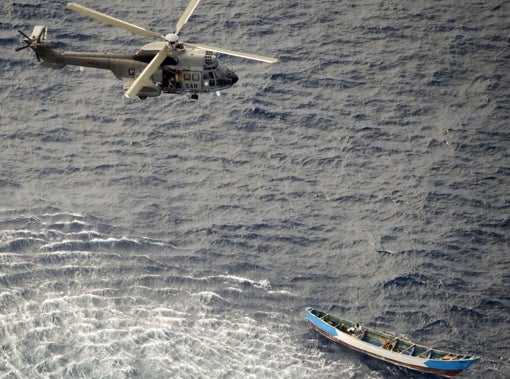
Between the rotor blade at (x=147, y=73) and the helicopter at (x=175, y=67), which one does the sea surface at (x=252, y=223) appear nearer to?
the helicopter at (x=175, y=67)

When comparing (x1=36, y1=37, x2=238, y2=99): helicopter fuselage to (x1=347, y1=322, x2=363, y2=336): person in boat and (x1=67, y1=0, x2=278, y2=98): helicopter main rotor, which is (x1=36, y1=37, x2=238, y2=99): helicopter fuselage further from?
(x1=347, y1=322, x2=363, y2=336): person in boat

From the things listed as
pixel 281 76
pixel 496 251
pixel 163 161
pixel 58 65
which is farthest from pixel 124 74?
pixel 496 251

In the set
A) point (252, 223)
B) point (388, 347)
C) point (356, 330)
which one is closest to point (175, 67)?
point (252, 223)

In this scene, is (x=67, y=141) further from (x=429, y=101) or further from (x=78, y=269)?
(x=429, y=101)

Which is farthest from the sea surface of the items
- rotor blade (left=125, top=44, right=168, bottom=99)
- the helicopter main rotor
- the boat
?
rotor blade (left=125, top=44, right=168, bottom=99)

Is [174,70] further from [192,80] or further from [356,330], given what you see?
[356,330]

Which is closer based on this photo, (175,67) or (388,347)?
(175,67)
